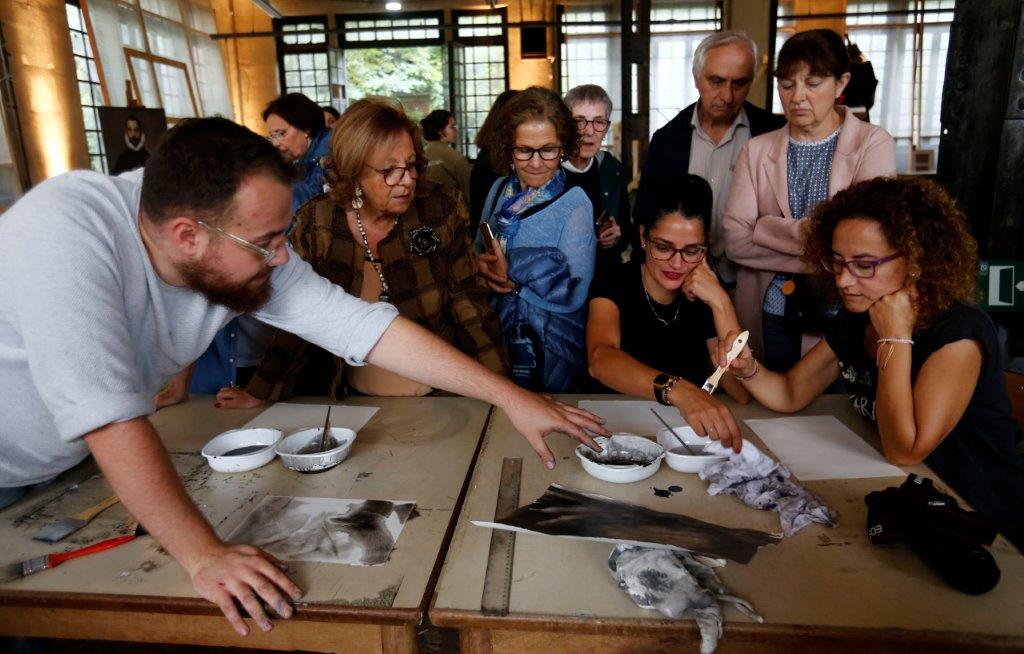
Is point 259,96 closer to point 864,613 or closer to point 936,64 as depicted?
point 936,64

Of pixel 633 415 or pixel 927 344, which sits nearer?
pixel 927 344

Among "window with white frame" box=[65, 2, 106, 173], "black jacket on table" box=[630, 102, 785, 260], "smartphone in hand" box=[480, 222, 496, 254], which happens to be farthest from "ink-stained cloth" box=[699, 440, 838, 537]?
"window with white frame" box=[65, 2, 106, 173]

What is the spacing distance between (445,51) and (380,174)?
31.1 feet

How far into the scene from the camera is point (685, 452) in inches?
63.0

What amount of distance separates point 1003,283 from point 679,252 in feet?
4.60

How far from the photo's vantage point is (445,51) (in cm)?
1088

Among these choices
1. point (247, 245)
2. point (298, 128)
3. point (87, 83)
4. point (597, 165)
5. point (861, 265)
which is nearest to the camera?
point (247, 245)

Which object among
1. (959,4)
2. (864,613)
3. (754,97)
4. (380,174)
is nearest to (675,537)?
(864,613)

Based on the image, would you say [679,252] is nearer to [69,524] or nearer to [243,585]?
[243,585]

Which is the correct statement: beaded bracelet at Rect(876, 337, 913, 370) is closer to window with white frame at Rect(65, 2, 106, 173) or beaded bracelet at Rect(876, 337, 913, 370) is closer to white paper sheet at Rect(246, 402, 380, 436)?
white paper sheet at Rect(246, 402, 380, 436)

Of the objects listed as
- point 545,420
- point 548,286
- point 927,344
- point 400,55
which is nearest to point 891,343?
point 927,344

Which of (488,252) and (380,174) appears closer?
(380,174)

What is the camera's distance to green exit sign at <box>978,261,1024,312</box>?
8.39 ft

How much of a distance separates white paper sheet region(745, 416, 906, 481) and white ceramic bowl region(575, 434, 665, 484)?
303 mm
